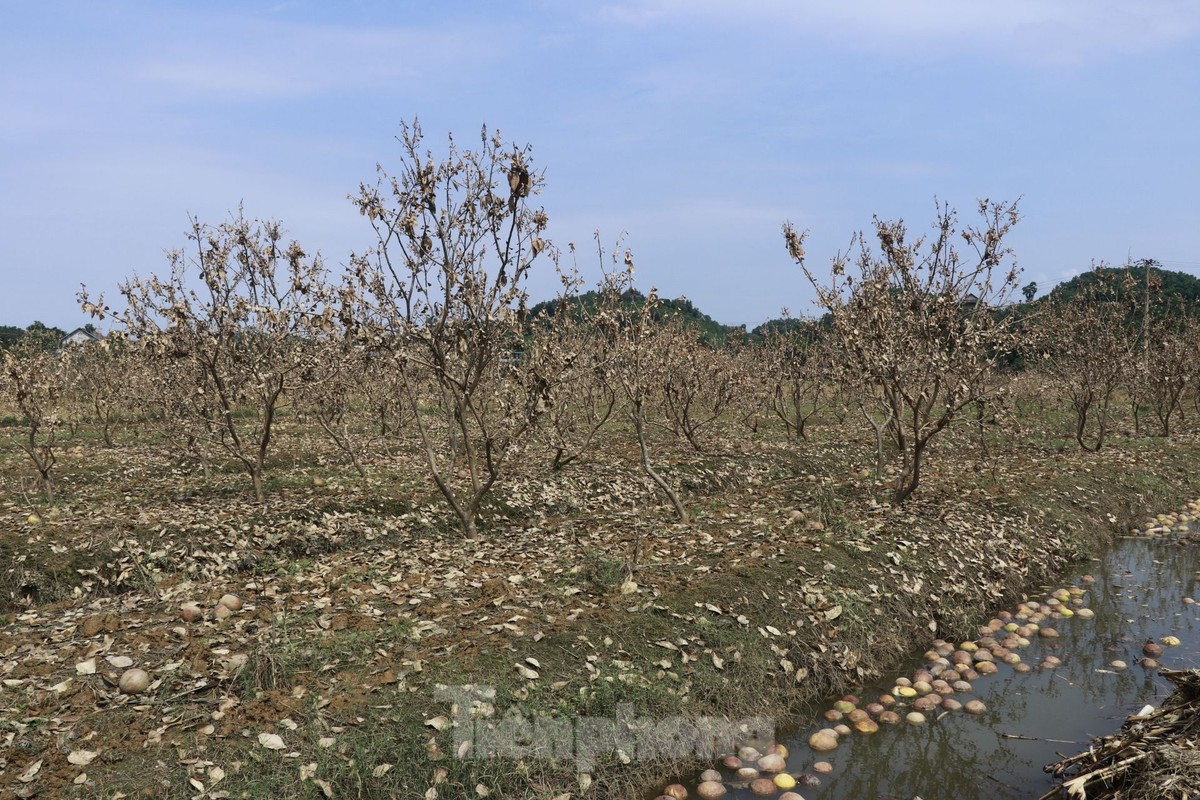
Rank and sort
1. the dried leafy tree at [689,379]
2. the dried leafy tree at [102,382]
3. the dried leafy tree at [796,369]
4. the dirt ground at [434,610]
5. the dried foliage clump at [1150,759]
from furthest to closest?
1. the dried leafy tree at [102,382]
2. the dried leafy tree at [796,369]
3. the dried leafy tree at [689,379]
4. the dirt ground at [434,610]
5. the dried foliage clump at [1150,759]

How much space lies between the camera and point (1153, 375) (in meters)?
21.9

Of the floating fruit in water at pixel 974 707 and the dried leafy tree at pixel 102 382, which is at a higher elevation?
the dried leafy tree at pixel 102 382

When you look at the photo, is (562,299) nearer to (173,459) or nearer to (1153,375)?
(173,459)

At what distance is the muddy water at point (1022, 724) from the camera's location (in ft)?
18.5

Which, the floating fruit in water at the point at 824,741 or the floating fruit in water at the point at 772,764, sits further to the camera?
the floating fruit in water at the point at 824,741

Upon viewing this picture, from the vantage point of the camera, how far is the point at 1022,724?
6.44 m

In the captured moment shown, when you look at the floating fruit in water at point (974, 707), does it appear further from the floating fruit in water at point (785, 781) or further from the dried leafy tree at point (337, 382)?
the dried leafy tree at point (337, 382)

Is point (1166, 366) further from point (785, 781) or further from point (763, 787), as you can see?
point (763, 787)

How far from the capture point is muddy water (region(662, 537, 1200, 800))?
5633 mm

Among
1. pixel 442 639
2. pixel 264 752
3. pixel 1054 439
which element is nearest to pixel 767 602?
pixel 442 639

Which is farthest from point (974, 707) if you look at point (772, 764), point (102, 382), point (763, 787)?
point (102, 382)

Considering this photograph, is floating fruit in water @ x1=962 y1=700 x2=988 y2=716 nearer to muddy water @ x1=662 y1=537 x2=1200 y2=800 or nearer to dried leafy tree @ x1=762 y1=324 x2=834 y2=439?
muddy water @ x1=662 y1=537 x2=1200 y2=800

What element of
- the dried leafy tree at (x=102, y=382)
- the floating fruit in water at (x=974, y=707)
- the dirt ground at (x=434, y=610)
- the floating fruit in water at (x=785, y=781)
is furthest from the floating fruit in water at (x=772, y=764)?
the dried leafy tree at (x=102, y=382)

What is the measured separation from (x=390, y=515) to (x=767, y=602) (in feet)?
21.1
